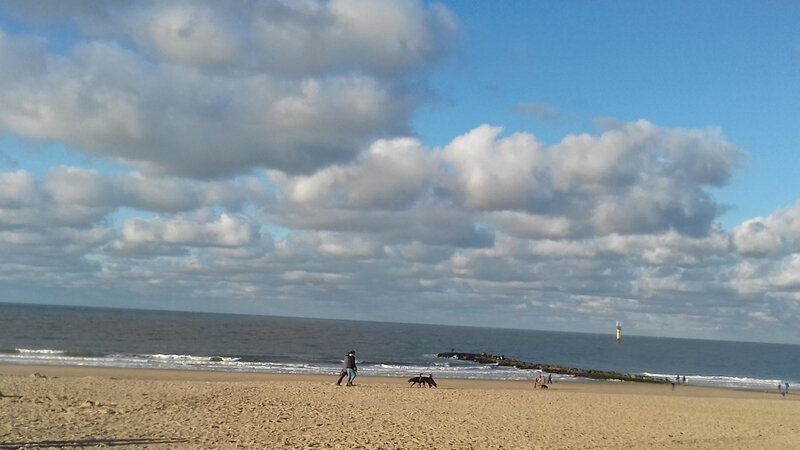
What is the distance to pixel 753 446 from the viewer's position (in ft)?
59.5

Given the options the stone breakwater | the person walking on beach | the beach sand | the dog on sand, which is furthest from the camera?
the stone breakwater

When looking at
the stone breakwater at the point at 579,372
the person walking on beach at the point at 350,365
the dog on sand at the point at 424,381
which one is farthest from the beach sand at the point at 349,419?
the stone breakwater at the point at 579,372

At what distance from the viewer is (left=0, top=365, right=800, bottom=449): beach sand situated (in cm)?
1466

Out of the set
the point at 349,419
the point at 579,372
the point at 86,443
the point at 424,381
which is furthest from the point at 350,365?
the point at 579,372

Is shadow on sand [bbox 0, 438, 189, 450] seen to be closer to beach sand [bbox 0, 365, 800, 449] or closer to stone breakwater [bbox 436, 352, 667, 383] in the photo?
beach sand [bbox 0, 365, 800, 449]

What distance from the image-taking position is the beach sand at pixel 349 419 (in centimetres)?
1466

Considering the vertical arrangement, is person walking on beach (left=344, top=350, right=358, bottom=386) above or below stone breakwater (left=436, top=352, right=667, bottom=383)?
above

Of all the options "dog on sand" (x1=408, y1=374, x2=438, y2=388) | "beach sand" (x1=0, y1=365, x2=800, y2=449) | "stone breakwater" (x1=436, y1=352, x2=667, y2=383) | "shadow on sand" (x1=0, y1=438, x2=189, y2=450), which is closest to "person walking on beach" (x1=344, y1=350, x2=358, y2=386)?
"beach sand" (x1=0, y1=365, x2=800, y2=449)

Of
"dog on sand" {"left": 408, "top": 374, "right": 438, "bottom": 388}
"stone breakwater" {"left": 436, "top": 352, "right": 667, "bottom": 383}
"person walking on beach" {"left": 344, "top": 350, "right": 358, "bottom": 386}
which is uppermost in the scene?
"person walking on beach" {"left": 344, "top": 350, "right": 358, "bottom": 386}

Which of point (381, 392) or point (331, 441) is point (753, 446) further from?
point (381, 392)

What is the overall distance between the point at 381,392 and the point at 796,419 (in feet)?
57.4

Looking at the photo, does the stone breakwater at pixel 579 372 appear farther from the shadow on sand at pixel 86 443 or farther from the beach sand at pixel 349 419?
the shadow on sand at pixel 86 443

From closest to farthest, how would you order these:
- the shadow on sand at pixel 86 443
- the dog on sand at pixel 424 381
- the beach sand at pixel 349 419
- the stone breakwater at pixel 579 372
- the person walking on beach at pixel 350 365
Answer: the shadow on sand at pixel 86 443 < the beach sand at pixel 349 419 < the person walking on beach at pixel 350 365 < the dog on sand at pixel 424 381 < the stone breakwater at pixel 579 372

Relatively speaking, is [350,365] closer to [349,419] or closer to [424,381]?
[424,381]
